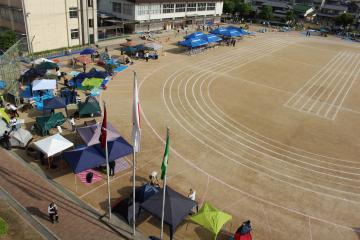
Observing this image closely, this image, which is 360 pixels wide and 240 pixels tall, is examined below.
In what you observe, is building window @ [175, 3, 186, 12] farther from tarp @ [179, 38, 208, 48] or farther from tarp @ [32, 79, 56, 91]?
tarp @ [32, 79, 56, 91]

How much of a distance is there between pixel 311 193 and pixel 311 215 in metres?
2.52

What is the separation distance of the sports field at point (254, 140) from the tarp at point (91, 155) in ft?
5.63

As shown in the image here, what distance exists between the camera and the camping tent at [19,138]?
25250 mm

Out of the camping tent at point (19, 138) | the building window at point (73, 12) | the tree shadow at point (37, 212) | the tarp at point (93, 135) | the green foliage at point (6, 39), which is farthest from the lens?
the building window at point (73, 12)

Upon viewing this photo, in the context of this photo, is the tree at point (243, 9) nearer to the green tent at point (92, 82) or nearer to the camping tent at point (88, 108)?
the green tent at point (92, 82)

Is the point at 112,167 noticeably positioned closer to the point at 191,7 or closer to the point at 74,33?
the point at 74,33

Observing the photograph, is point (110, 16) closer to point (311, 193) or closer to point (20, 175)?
point (20, 175)

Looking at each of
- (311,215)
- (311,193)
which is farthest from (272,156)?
(311,215)

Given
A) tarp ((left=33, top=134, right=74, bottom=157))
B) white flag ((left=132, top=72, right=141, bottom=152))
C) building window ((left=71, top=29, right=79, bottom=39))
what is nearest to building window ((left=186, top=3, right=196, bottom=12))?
building window ((left=71, top=29, right=79, bottom=39))

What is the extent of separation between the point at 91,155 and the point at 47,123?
25.4 ft

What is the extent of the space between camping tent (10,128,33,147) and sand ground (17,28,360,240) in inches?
180

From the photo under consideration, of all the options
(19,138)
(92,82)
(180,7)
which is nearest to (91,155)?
(19,138)

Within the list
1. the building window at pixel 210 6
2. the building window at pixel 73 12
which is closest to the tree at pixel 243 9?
the building window at pixel 210 6

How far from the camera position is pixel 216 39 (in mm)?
63188
